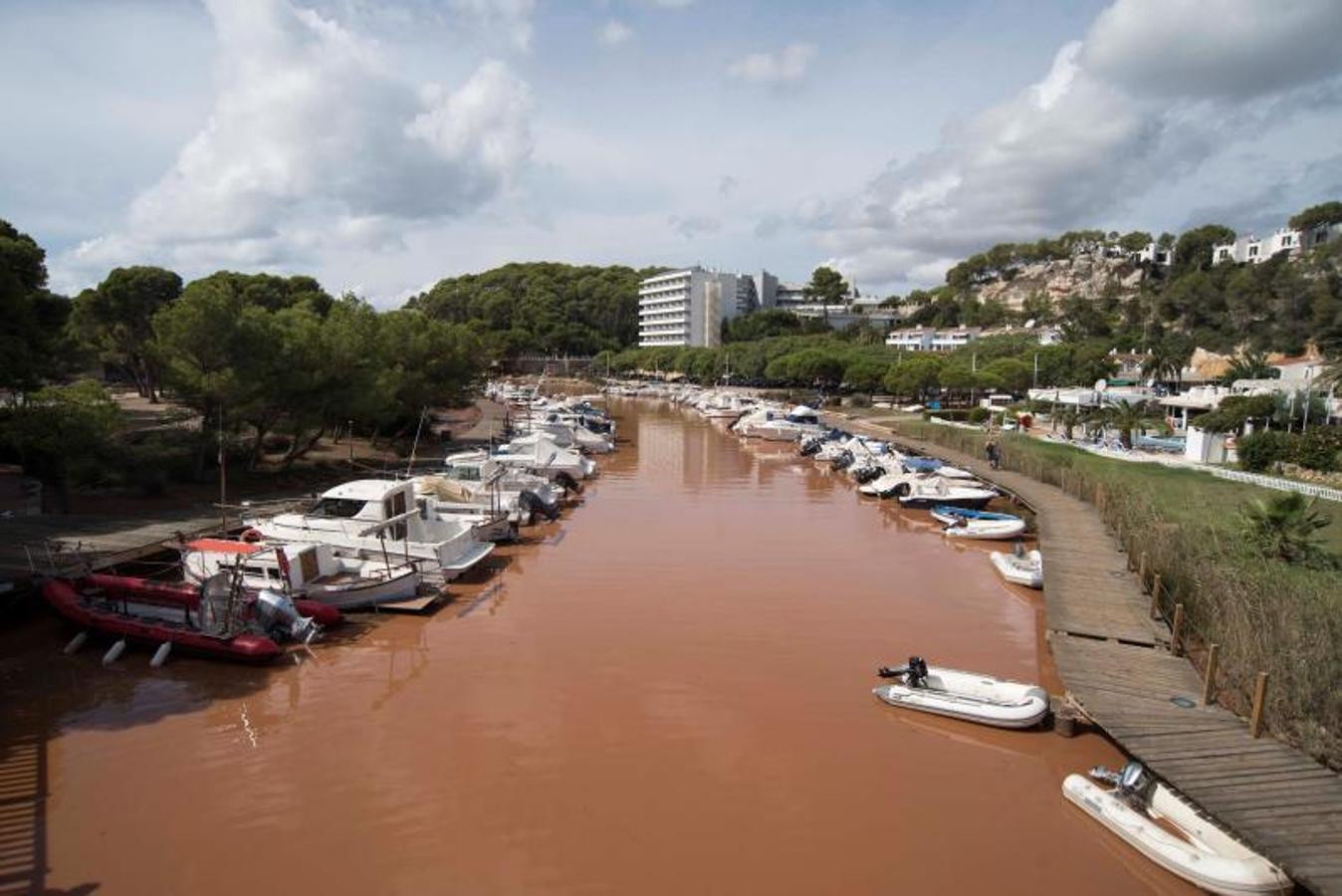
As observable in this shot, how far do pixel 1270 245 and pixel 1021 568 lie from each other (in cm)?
12721

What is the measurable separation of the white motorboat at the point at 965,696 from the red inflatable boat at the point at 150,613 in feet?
36.8

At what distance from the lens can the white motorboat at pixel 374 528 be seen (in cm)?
1903

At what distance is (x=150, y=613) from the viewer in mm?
15984

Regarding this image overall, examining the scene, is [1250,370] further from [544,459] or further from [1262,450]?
[544,459]

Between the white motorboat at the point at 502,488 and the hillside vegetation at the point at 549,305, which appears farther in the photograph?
the hillside vegetation at the point at 549,305

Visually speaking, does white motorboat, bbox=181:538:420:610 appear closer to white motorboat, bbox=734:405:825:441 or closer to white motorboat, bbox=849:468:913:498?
white motorboat, bbox=849:468:913:498

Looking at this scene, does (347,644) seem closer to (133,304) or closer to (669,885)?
(669,885)

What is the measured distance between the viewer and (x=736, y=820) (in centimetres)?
1050

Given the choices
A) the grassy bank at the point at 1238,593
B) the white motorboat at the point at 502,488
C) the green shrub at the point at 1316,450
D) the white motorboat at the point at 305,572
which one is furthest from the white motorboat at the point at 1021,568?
the white motorboat at the point at 305,572

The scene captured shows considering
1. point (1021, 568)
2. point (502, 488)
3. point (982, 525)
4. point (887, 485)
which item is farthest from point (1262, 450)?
point (502, 488)

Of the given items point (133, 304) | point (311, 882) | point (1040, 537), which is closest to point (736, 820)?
point (311, 882)

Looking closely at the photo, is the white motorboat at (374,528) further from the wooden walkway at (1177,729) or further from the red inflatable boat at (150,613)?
the wooden walkway at (1177,729)

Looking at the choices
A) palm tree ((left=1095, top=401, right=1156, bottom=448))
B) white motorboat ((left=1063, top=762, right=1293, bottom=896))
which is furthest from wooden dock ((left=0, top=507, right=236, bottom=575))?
palm tree ((left=1095, top=401, right=1156, bottom=448))

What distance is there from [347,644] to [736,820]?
936 cm
